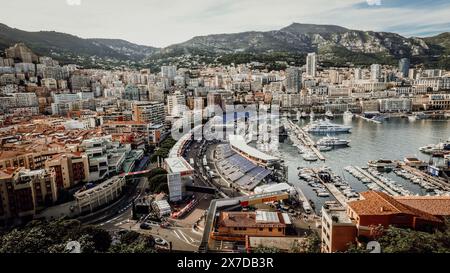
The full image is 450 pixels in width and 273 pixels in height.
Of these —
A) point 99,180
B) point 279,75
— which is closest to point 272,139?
point 99,180

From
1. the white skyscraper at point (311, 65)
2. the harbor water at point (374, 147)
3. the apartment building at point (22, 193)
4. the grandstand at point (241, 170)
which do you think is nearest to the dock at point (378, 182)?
the harbor water at point (374, 147)

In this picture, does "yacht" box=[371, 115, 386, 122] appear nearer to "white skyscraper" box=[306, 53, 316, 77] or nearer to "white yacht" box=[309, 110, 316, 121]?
"white yacht" box=[309, 110, 316, 121]

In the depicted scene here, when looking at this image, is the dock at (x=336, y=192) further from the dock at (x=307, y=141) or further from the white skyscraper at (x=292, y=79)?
the white skyscraper at (x=292, y=79)

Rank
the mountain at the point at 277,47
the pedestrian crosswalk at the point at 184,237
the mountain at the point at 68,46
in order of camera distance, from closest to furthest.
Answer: the pedestrian crosswalk at the point at 184,237 → the mountain at the point at 68,46 → the mountain at the point at 277,47

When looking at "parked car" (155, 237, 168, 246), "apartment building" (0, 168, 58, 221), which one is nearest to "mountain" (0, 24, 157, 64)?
"apartment building" (0, 168, 58, 221)
